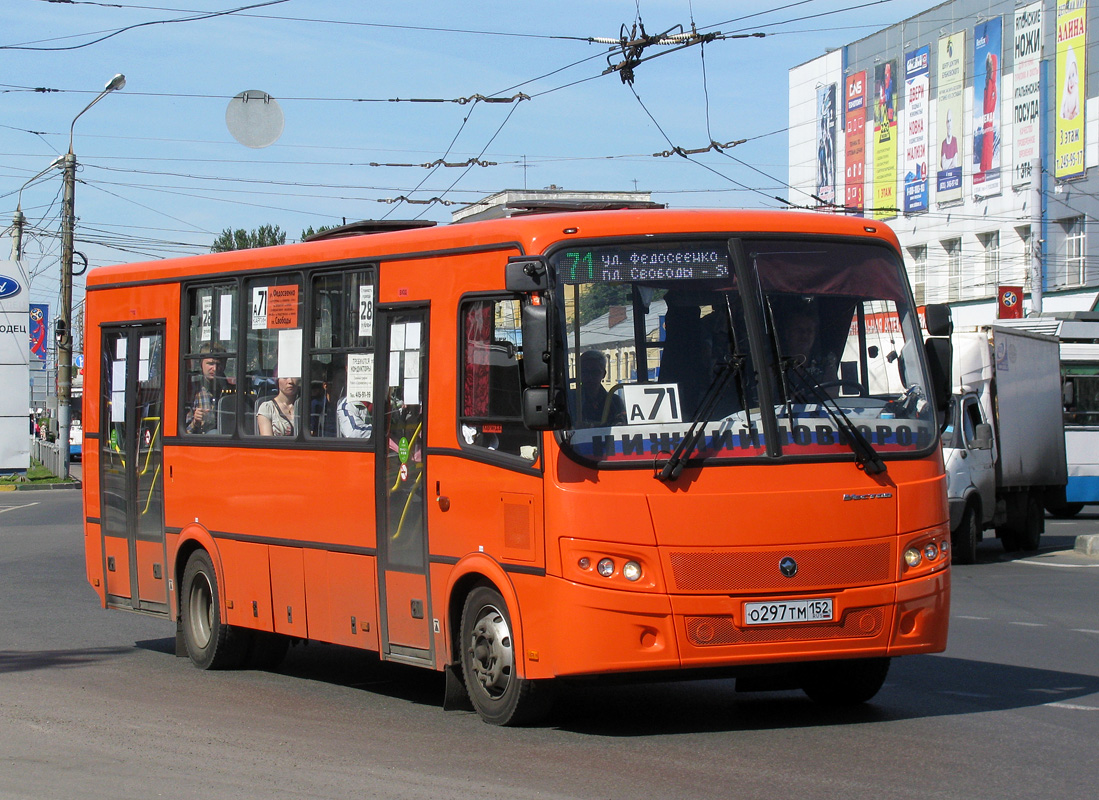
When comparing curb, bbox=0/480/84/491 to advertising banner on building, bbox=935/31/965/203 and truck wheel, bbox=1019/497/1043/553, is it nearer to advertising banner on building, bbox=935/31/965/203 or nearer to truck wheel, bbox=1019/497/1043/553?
truck wheel, bbox=1019/497/1043/553

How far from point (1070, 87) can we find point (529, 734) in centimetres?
4606

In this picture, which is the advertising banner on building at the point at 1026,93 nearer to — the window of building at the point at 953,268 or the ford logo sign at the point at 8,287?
the window of building at the point at 953,268

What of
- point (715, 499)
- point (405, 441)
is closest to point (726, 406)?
point (715, 499)

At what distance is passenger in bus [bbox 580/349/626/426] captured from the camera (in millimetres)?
7914

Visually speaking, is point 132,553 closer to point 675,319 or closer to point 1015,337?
point 675,319

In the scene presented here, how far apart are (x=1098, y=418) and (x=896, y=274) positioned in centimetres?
2206

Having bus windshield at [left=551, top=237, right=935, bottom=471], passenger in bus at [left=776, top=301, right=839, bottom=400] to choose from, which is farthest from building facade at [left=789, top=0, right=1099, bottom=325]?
passenger in bus at [left=776, top=301, right=839, bottom=400]

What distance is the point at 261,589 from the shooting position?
10914mm

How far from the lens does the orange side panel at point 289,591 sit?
34.2ft

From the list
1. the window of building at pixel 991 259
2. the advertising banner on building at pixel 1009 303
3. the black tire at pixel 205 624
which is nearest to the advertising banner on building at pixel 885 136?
the window of building at pixel 991 259

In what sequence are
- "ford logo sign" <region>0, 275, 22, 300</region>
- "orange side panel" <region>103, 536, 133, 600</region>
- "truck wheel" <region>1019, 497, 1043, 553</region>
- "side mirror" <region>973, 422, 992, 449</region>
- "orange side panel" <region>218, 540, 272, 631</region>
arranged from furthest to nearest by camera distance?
"ford logo sign" <region>0, 275, 22, 300</region> < "truck wheel" <region>1019, 497, 1043, 553</region> < "side mirror" <region>973, 422, 992, 449</region> < "orange side panel" <region>103, 536, 133, 600</region> < "orange side panel" <region>218, 540, 272, 631</region>

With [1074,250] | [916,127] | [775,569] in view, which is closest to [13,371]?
[1074,250]

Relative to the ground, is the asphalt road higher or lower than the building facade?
lower

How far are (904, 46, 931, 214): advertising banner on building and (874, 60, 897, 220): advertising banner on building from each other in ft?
2.92
